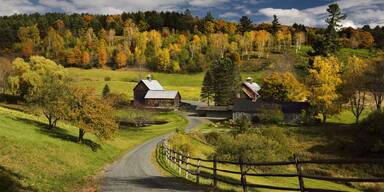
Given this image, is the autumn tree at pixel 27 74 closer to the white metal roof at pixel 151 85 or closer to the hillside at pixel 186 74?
the white metal roof at pixel 151 85

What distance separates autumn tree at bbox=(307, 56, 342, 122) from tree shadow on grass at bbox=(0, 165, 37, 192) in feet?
235

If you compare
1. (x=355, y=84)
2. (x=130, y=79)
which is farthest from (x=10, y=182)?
(x=130, y=79)

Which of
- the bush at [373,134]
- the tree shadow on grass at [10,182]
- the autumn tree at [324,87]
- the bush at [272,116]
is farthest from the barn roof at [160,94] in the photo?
the tree shadow on grass at [10,182]

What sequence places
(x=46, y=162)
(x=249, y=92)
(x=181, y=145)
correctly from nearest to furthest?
(x=46, y=162) < (x=181, y=145) < (x=249, y=92)

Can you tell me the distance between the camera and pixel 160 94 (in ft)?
404

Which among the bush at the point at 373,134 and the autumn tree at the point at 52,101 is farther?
the bush at the point at 373,134

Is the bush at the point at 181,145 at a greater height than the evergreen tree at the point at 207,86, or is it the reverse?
the evergreen tree at the point at 207,86

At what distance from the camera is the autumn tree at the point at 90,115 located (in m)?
42.6

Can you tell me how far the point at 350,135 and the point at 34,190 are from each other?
65.1 meters

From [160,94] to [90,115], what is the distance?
264 ft

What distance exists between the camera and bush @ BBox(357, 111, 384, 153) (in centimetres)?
6397

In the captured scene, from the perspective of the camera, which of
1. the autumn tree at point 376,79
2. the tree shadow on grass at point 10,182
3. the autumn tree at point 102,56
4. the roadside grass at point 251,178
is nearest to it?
the tree shadow on grass at point 10,182

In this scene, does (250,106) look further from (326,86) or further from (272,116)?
(326,86)

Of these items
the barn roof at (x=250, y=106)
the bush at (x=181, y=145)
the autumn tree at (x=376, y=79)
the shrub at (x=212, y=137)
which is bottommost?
the shrub at (x=212, y=137)
